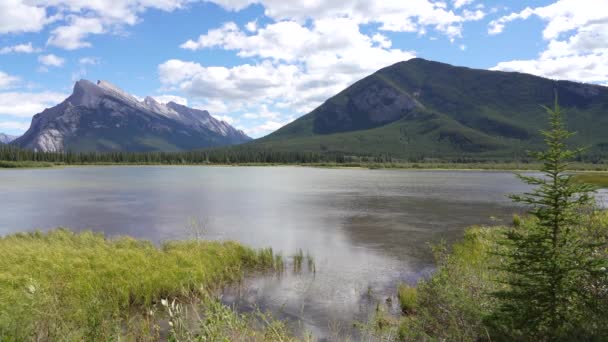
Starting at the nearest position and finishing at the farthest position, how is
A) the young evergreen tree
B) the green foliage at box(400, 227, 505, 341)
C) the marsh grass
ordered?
1. the young evergreen tree
2. the green foliage at box(400, 227, 505, 341)
3. the marsh grass

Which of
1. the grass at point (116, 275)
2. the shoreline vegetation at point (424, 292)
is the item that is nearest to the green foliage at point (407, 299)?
the shoreline vegetation at point (424, 292)

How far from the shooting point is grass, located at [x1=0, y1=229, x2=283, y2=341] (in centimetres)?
1359

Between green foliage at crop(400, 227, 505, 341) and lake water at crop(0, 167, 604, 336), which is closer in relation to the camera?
green foliage at crop(400, 227, 505, 341)

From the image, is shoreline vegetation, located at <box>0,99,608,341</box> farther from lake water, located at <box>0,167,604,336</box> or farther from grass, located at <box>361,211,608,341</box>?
lake water, located at <box>0,167,604,336</box>

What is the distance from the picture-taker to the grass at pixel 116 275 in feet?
44.6

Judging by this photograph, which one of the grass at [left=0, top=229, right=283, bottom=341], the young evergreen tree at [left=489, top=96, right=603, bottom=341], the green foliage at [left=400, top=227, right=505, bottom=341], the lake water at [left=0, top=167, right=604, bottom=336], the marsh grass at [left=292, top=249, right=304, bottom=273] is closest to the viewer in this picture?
the young evergreen tree at [left=489, top=96, right=603, bottom=341]

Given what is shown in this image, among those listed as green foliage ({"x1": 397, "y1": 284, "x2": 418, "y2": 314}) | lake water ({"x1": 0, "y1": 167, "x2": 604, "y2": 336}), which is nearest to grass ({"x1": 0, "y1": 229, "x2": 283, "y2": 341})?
lake water ({"x1": 0, "y1": 167, "x2": 604, "y2": 336})

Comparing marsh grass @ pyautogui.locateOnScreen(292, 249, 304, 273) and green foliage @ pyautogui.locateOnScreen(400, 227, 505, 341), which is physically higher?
green foliage @ pyautogui.locateOnScreen(400, 227, 505, 341)

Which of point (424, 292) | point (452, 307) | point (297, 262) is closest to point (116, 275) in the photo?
point (297, 262)

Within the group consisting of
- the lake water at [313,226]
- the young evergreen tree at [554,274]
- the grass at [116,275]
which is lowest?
the lake water at [313,226]

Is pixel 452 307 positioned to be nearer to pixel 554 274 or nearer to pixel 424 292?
pixel 424 292

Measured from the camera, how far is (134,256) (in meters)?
23.6

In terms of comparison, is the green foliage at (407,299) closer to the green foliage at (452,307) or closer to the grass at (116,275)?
the green foliage at (452,307)

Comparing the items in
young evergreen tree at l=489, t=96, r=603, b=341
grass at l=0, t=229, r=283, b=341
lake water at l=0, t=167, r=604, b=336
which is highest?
young evergreen tree at l=489, t=96, r=603, b=341
